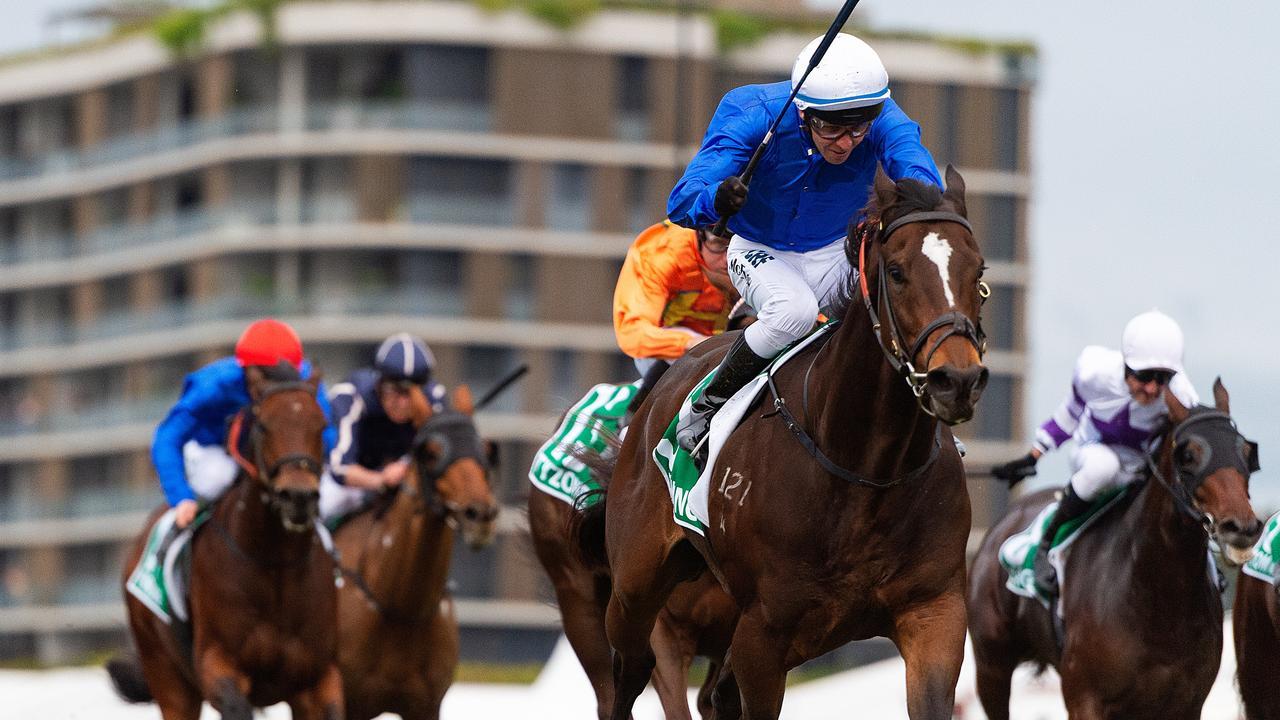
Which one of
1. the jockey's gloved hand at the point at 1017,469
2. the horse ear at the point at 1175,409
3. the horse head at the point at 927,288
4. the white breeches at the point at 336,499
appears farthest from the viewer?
the white breeches at the point at 336,499

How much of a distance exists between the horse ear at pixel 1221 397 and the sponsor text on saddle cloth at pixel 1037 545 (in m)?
0.88

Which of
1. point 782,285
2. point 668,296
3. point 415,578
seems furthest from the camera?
point 415,578

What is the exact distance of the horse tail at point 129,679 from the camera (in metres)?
13.3

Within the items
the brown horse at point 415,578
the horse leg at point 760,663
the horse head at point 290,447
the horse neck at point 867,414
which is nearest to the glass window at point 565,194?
the brown horse at point 415,578

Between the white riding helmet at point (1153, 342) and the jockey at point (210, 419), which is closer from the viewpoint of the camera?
the white riding helmet at point (1153, 342)

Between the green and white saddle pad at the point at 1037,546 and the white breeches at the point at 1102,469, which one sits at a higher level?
the white breeches at the point at 1102,469

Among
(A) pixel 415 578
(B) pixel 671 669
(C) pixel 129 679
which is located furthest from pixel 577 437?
(C) pixel 129 679

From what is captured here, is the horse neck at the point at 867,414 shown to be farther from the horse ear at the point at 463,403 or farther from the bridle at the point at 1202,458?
the horse ear at the point at 463,403

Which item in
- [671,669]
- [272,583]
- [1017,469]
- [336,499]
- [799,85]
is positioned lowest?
[336,499]

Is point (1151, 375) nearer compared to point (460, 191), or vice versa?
point (1151, 375)

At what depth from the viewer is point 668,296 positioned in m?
10.1

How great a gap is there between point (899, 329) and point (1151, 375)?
15.5 ft

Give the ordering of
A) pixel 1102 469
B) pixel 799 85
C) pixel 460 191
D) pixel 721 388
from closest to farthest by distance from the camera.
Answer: pixel 799 85 → pixel 721 388 → pixel 1102 469 → pixel 460 191

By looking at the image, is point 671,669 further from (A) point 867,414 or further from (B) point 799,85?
(B) point 799,85
